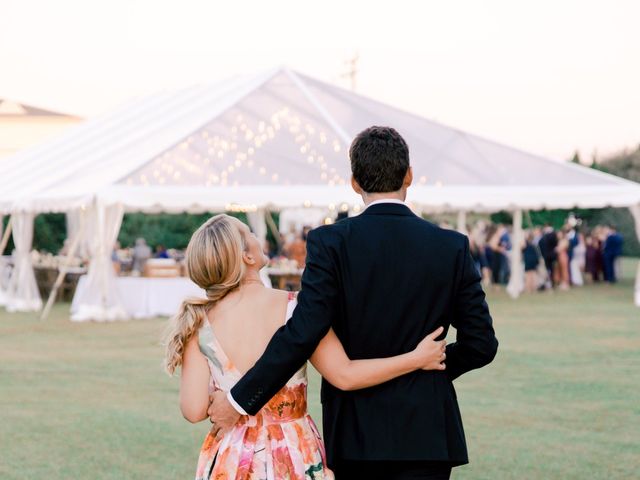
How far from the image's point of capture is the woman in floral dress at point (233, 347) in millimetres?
3420

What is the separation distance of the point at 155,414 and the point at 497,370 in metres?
4.40

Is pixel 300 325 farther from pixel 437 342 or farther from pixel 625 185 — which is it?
pixel 625 185

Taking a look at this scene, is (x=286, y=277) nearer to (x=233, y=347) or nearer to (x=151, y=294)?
(x=151, y=294)

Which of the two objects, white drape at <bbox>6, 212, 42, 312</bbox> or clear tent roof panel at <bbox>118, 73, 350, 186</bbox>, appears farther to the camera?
white drape at <bbox>6, 212, 42, 312</bbox>

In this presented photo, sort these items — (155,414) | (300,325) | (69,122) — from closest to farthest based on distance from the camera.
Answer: (300,325) < (155,414) < (69,122)

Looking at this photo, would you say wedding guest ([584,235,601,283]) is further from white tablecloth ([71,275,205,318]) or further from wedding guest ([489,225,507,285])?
white tablecloth ([71,275,205,318])

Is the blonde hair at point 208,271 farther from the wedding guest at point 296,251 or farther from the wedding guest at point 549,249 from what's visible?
the wedding guest at point 549,249

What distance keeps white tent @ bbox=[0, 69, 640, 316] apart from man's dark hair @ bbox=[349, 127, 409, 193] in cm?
1599

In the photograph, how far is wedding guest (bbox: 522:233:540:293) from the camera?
86.6 ft

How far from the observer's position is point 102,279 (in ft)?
63.3

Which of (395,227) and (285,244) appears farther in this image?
(285,244)

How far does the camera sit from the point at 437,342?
3232mm

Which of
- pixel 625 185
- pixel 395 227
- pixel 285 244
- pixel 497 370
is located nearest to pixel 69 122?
pixel 285 244

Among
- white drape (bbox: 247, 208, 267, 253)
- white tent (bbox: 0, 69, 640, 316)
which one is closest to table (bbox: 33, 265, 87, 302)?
white tent (bbox: 0, 69, 640, 316)
